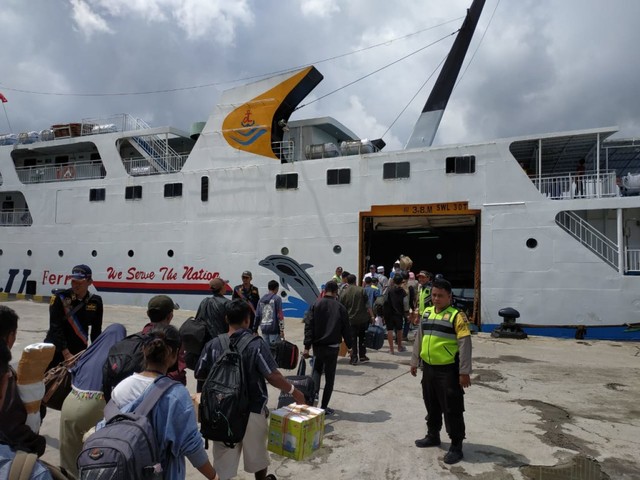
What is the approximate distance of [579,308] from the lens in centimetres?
1185

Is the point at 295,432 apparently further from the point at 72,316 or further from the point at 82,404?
the point at 72,316

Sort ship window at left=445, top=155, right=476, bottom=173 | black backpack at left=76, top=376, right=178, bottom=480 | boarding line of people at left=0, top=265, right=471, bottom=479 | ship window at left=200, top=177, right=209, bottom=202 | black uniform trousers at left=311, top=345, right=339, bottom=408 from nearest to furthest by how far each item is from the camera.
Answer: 1. black backpack at left=76, top=376, right=178, bottom=480
2. boarding line of people at left=0, top=265, right=471, bottom=479
3. black uniform trousers at left=311, top=345, right=339, bottom=408
4. ship window at left=445, top=155, right=476, bottom=173
5. ship window at left=200, top=177, right=209, bottom=202

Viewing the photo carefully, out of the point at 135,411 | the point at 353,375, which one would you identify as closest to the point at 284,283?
the point at 353,375

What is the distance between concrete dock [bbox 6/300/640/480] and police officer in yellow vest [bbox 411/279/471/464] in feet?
0.79

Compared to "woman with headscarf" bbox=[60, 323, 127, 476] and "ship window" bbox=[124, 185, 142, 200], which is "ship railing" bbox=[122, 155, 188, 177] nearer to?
"ship window" bbox=[124, 185, 142, 200]

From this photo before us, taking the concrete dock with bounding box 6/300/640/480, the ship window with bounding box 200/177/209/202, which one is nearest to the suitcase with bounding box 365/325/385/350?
the concrete dock with bounding box 6/300/640/480

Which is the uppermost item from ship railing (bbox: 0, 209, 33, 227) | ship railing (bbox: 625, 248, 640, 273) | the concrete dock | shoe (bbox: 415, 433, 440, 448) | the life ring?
the life ring

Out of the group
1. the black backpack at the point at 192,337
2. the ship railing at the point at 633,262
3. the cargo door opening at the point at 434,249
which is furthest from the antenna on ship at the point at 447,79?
the black backpack at the point at 192,337

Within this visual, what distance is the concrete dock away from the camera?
13.6ft

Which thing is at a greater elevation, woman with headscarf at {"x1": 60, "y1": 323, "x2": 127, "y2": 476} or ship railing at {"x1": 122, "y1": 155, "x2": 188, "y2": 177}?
ship railing at {"x1": 122, "y1": 155, "x2": 188, "y2": 177}

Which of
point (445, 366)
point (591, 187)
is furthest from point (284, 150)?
point (445, 366)

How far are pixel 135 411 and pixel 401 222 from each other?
1387 centimetres

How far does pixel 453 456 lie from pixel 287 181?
1186cm

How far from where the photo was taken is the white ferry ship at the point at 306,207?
1223 centimetres
